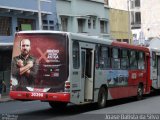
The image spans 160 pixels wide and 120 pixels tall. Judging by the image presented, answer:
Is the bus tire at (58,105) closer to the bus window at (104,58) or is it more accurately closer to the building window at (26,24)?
the bus window at (104,58)

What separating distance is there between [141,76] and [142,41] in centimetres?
2246

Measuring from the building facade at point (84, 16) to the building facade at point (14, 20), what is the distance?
2.23 meters

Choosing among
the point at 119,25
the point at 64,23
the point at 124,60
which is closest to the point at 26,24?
the point at 64,23

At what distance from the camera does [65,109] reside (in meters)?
21.0

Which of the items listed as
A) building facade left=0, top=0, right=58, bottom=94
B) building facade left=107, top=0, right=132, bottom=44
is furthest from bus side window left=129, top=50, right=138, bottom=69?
building facade left=107, top=0, right=132, bottom=44

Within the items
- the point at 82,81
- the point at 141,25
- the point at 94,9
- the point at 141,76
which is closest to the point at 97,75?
the point at 82,81

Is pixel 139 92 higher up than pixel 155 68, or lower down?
lower down

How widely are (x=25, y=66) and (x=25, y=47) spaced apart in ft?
2.35

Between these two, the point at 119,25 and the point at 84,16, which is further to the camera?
the point at 119,25

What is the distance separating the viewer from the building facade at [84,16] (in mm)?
40469

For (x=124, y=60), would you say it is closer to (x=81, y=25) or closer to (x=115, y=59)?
(x=115, y=59)

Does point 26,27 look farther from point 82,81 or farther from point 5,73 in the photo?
point 82,81

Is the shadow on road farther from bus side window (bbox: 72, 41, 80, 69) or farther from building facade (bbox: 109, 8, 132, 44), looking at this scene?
building facade (bbox: 109, 8, 132, 44)

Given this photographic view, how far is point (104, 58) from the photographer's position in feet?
69.7
